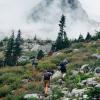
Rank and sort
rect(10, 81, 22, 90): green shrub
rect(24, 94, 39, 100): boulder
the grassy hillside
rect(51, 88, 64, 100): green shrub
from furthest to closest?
rect(10, 81, 22, 90): green shrub → the grassy hillside → rect(24, 94, 39, 100): boulder → rect(51, 88, 64, 100): green shrub

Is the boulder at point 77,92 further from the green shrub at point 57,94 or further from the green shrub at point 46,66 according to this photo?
the green shrub at point 46,66

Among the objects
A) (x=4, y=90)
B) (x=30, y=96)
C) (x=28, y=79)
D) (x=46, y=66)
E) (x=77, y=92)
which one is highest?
(x=46, y=66)

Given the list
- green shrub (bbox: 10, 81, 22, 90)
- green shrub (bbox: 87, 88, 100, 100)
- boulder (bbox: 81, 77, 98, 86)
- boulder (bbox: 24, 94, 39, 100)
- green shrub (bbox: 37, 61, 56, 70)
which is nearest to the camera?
green shrub (bbox: 87, 88, 100, 100)

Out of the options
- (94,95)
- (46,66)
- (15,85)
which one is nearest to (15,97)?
(15,85)

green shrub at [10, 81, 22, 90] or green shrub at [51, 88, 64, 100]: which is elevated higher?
green shrub at [10, 81, 22, 90]

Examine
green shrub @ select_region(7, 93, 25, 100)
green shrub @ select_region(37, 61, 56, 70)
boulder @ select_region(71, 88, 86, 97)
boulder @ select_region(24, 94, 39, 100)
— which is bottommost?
green shrub @ select_region(7, 93, 25, 100)

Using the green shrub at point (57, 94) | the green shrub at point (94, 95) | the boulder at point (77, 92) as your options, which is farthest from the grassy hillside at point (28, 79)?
the green shrub at point (94, 95)

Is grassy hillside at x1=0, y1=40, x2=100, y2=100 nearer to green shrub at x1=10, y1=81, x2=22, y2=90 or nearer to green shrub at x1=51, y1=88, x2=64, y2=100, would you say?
green shrub at x1=10, y1=81, x2=22, y2=90

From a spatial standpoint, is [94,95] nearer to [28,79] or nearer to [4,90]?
[4,90]

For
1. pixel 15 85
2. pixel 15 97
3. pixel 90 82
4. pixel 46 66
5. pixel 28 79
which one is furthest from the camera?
pixel 46 66

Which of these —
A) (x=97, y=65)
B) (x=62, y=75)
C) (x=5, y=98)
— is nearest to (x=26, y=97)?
(x=5, y=98)

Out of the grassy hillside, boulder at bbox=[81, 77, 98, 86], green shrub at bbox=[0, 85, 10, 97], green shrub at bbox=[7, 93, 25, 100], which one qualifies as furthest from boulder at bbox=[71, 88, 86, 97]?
green shrub at bbox=[0, 85, 10, 97]

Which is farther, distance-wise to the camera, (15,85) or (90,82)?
(15,85)

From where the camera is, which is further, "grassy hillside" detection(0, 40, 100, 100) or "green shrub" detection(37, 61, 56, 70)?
"green shrub" detection(37, 61, 56, 70)
